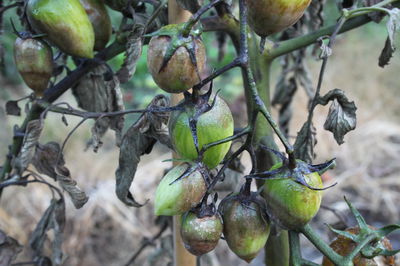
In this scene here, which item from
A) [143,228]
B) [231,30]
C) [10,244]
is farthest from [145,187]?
[231,30]

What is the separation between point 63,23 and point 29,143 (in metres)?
0.20

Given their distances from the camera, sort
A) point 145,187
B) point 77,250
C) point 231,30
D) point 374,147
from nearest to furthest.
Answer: point 231,30
point 77,250
point 145,187
point 374,147

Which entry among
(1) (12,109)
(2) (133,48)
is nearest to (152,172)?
(1) (12,109)

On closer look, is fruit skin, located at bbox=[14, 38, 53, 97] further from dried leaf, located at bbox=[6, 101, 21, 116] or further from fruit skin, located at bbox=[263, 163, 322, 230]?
fruit skin, located at bbox=[263, 163, 322, 230]

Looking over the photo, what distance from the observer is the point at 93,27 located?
2.11 ft

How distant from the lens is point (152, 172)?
2.90 m

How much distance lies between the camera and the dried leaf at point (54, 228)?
0.79 metres

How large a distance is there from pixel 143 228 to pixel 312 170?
6.77 ft

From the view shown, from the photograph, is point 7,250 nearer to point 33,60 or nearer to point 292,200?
point 33,60

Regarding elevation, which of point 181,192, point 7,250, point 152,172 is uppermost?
point 181,192

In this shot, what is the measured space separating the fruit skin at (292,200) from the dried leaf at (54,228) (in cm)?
41

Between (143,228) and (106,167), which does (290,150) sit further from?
(106,167)

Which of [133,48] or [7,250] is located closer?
[133,48]

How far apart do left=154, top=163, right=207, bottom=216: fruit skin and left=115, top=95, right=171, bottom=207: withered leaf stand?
0.12 m
